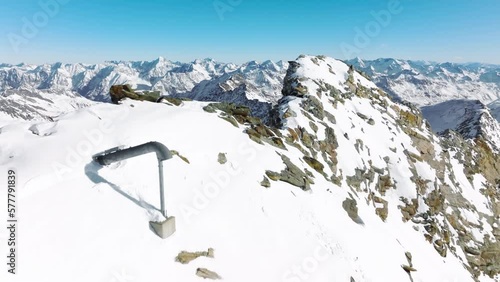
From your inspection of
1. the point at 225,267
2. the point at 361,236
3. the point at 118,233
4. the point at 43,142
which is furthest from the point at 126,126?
the point at 361,236

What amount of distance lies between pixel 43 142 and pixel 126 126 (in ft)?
15.4

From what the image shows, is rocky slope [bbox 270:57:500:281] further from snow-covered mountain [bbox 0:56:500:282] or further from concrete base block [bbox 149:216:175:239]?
concrete base block [bbox 149:216:175:239]

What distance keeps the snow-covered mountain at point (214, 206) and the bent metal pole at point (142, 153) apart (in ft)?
1.73

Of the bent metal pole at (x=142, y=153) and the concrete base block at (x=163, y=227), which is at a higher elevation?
the bent metal pole at (x=142, y=153)

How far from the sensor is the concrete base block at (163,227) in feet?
43.8

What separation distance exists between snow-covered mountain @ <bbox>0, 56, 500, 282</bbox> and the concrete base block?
25cm

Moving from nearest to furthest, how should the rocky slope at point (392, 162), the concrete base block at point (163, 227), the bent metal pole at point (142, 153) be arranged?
1. the concrete base block at point (163, 227)
2. the bent metal pole at point (142, 153)
3. the rocky slope at point (392, 162)

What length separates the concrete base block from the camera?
13.3 meters

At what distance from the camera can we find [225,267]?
45.2ft

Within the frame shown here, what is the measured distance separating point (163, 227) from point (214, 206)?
396 centimetres

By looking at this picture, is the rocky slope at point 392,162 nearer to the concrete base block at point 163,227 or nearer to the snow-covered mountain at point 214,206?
the snow-covered mountain at point 214,206

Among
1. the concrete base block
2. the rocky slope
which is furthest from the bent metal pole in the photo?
the rocky slope

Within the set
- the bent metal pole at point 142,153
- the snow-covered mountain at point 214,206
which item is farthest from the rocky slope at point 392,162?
the bent metal pole at point 142,153

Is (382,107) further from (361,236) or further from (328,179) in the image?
(361,236)
